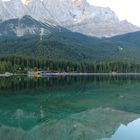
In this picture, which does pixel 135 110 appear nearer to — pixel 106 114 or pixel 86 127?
pixel 106 114

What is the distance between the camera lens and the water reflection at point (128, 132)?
4358 centimetres

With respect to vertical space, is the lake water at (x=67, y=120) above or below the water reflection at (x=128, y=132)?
above

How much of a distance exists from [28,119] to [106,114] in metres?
12.8

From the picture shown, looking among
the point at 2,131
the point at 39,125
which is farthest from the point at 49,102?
the point at 2,131

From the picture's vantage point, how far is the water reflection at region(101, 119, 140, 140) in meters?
43.6

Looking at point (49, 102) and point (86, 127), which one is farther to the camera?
point (49, 102)

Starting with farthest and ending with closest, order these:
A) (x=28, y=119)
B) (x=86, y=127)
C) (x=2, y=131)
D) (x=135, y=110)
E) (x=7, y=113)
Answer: (x=135, y=110)
(x=7, y=113)
(x=28, y=119)
(x=86, y=127)
(x=2, y=131)

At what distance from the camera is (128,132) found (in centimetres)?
4744

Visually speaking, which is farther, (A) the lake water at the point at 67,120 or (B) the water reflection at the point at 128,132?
(A) the lake water at the point at 67,120

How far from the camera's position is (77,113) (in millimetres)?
61062

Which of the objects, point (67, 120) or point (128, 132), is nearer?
point (128, 132)

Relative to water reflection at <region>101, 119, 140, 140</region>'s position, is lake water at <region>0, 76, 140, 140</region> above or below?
above

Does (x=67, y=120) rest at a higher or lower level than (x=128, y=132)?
higher

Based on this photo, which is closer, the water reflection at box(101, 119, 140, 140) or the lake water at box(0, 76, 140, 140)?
the water reflection at box(101, 119, 140, 140)
